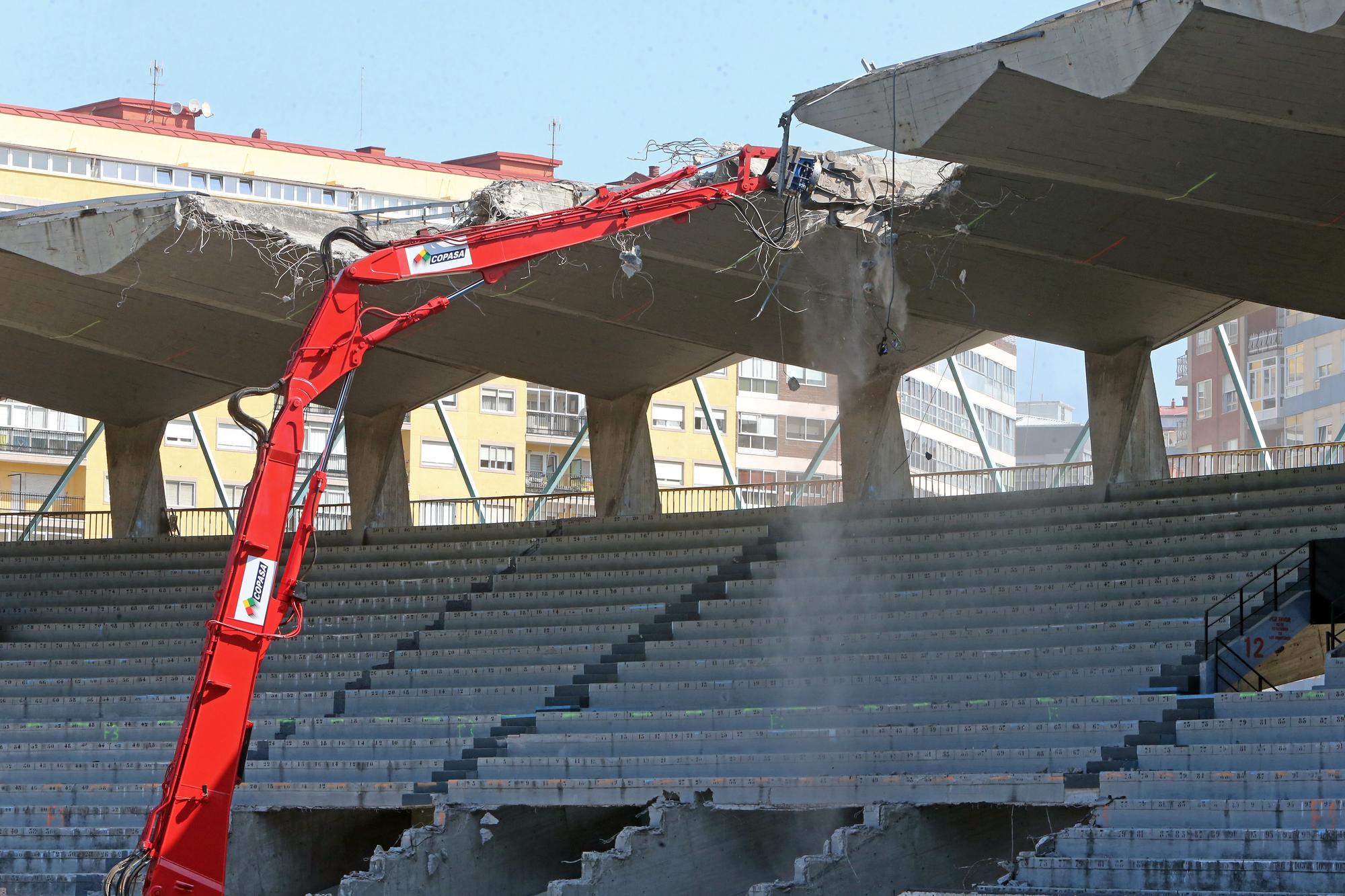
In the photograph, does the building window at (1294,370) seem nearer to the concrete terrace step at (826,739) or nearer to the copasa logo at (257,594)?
the concrete terrace step at (826,739)

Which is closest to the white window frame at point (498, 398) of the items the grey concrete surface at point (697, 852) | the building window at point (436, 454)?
the building window at point (436, 454)

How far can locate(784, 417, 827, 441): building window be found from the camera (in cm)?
5731

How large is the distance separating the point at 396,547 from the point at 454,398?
2716 cm

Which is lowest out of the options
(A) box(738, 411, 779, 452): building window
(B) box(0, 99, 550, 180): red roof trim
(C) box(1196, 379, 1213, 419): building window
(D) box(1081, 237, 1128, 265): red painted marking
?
(D) box(1081, 237, 1128, 265): red painted marking

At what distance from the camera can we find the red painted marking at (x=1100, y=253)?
61.5 ft

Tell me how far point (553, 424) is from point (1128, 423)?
33.2 m

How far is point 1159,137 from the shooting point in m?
15.8

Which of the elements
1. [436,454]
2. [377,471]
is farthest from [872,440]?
[436,454]

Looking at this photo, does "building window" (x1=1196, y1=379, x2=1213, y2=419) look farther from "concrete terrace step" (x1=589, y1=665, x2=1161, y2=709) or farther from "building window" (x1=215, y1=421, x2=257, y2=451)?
"concrete terrace step" (x1=589, y1=665, x2=1161, y2=709)

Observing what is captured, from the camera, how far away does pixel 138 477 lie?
2961cm

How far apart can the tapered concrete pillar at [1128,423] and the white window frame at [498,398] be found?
1221 inches

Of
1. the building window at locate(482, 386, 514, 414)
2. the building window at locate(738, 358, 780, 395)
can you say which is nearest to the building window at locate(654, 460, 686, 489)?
the building window at locate(738, 358, 780, 395)

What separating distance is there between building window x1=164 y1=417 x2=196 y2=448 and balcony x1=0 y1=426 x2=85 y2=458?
7.81ft

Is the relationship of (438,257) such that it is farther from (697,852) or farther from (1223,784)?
(1223,784)
